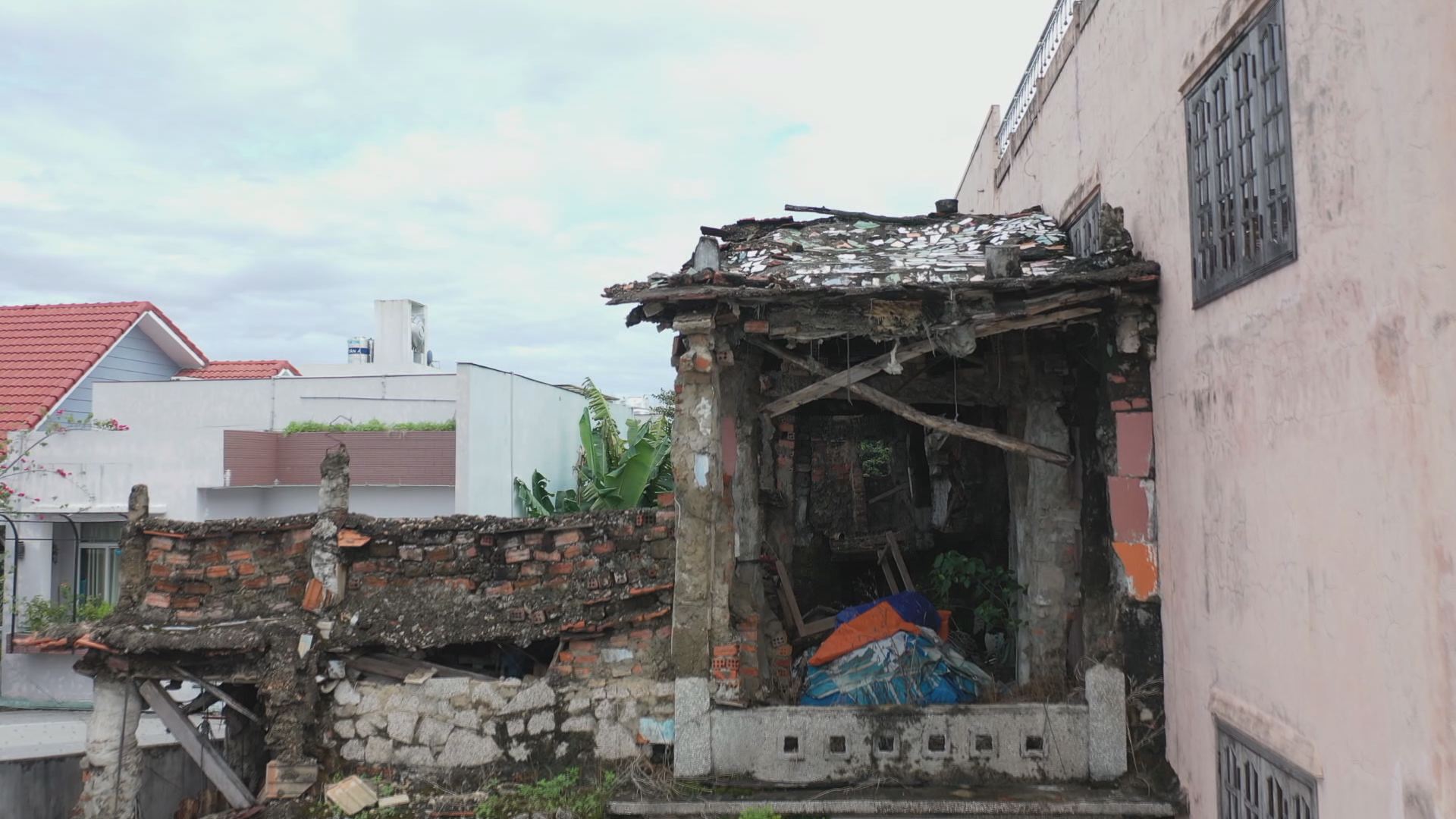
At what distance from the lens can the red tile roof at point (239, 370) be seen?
1700 cm

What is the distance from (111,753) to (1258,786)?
298 inches

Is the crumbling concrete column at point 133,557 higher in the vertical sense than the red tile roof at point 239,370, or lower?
lower

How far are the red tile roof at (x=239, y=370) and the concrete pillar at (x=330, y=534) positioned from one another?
36.8 ft

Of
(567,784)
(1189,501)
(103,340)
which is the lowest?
(567,784)

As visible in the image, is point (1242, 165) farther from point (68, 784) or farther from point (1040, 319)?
point (68, 784)

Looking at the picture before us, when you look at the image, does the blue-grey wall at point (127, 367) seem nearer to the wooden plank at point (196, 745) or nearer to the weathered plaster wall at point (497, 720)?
the wooden plank at point (196, 745)

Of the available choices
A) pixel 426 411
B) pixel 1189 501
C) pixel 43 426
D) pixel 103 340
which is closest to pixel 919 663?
pixel 1189 501

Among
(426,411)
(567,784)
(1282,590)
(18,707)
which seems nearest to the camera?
(1282,590)

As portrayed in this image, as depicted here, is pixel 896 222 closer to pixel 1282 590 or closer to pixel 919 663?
pixel 919 663

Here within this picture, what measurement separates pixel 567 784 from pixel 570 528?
1.78 metres

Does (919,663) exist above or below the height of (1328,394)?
below

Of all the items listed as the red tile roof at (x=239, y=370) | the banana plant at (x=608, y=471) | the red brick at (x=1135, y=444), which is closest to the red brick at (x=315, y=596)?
the banana plant at (x=608, y=471)

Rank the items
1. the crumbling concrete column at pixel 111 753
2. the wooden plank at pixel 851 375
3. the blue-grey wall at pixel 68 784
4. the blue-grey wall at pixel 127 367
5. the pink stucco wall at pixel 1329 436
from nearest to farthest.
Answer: the pink stucco wall at pixel 1329 436
the wooden plank at pixel 851 375
the crumbling concrete column at pixel 111 753
the blue-grey wall at pixel 68 784
the blue-grey wall at pixel 127 367

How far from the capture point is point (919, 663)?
290 inches
